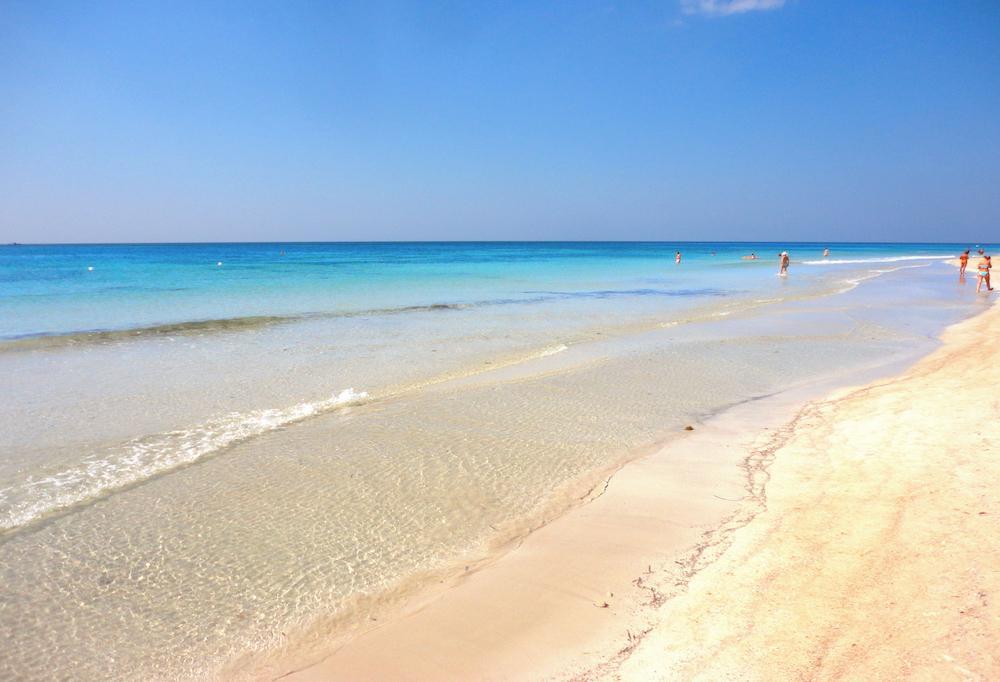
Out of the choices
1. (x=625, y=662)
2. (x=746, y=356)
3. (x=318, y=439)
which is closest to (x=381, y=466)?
(x=318, y=439)

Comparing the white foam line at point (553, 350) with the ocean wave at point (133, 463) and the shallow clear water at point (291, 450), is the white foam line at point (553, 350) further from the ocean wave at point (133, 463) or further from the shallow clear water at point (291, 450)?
the ocean wave at point (133, 463)

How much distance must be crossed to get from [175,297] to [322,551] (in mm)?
24173

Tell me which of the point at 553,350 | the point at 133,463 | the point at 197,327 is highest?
the point at 197,327

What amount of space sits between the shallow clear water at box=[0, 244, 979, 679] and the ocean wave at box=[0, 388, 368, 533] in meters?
0.03

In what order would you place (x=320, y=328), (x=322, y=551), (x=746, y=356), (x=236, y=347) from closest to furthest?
(x=322, y=551) → (x=746, y=356) → (x=236, y=347) → (x=320, y=328)

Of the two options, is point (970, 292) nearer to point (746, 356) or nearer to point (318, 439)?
point (746, 356)

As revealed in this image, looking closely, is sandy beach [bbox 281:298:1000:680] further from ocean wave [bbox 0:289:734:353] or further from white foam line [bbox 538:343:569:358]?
ocean wave [bbox 0:289:734:353]

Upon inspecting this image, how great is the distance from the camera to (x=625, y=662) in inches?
113

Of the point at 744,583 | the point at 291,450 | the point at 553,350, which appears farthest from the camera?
the point at 553,350

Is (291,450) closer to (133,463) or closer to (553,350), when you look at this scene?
(133,463)

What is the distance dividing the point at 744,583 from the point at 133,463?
582 centimetres

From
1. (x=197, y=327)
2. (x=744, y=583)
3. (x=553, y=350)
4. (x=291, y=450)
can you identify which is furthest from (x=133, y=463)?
(x=197, y=327)

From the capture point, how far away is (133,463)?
5.80 m

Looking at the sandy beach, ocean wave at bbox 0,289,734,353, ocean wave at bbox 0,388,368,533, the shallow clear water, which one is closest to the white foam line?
the shallow clear water
